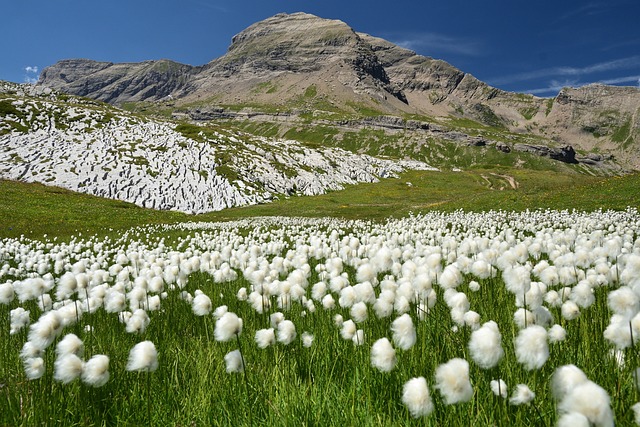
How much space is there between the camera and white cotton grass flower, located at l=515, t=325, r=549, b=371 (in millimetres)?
2418

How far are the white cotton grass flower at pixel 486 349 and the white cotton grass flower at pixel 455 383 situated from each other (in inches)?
5.2

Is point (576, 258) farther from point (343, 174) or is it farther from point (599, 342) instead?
point (343, 174)

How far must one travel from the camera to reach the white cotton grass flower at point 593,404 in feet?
5.54

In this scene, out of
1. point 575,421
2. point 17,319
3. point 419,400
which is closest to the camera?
point 575,421

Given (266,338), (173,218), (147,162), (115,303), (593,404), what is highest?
(147,162)

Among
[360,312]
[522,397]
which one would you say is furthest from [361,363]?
[522,397]

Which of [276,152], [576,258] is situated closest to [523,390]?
[576,258]

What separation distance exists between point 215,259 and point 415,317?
19.2 feet

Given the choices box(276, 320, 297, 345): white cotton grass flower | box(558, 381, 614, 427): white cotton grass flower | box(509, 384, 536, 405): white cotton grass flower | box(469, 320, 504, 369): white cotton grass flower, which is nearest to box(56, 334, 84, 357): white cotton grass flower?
box(276, 320, 297, 345): white cotton grass flower

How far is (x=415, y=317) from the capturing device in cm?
464

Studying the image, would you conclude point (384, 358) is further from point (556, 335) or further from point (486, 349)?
point (556, 335)

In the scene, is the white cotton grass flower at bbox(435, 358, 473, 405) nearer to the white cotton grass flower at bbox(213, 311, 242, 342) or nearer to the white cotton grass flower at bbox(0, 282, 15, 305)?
the white cotton grass flower at bbox(213, 311, 242, 342)

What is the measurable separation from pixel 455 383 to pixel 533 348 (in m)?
0.60

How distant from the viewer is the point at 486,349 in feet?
7.92
